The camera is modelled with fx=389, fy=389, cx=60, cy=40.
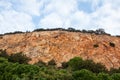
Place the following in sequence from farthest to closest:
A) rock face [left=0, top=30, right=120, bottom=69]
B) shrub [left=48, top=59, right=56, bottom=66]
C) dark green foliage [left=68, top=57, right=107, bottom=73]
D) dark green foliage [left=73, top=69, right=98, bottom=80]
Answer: rock face [left=0, top=30, right=120, bottom=69]
shrub [left=48, top=59, right=56, bottom=66]
dark green foliage [left=68, top=57, right=107, bottom=73]
dark green foliage [left=73, top=69, right=98, bottom=80]

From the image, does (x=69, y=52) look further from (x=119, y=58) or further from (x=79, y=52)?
(x=119, y=58)

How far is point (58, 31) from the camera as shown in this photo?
211 feet

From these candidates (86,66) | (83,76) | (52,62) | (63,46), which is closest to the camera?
(83,76)

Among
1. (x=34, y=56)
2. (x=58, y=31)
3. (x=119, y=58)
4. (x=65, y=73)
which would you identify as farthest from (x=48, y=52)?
(x=65, y=73)

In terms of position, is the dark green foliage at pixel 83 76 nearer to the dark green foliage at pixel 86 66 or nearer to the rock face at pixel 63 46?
the dark green foliage at pixel 86 66

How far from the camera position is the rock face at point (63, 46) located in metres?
57.7

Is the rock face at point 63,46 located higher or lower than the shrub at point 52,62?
higher

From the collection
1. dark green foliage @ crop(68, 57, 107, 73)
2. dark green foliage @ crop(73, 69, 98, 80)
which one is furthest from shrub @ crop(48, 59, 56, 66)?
dark green foliage @ crop(73, 69, 98, 80)

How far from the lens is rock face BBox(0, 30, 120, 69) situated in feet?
189

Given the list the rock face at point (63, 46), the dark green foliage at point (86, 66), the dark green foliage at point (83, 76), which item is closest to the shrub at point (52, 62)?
the rock face at point (63, 46)

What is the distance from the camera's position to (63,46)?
6025 cm

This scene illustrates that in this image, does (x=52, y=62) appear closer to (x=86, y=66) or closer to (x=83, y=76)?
(x=86, y=66)

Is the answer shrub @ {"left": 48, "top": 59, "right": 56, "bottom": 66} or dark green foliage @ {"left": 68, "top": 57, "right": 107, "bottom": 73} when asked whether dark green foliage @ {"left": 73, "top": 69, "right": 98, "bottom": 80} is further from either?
shrub @ {"left": 48, "top": 59, "right": 56, "bottom": 66}

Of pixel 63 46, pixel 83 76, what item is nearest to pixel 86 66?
pixel 83 76
